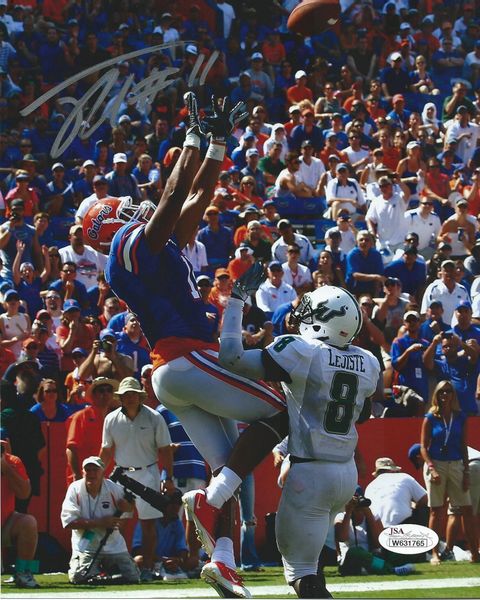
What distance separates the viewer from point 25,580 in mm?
8891

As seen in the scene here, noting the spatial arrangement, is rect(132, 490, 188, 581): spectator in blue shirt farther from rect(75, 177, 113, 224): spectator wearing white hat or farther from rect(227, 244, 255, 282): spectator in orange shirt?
rect(75, 177, 113, 224): spectator wearing white hat

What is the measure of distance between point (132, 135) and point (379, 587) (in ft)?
32.4

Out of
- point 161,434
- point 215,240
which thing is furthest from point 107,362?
point 215,240

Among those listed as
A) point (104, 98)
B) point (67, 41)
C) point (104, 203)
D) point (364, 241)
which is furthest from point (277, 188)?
point (104, 203)

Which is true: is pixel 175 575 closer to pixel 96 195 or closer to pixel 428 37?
pixel 96 195

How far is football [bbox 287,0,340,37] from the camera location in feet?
35.4

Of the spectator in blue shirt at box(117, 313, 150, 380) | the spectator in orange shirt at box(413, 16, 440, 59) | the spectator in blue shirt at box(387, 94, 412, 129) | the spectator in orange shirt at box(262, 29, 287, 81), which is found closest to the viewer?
the spectator in blue shirt at box(117, 313, 150, 380)

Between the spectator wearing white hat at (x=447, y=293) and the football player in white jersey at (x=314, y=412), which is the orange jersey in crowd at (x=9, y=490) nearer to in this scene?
the football player in white jersey at (x=314, y=412)

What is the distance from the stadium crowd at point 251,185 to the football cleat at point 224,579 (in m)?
1.86

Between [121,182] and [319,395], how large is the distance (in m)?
8.87

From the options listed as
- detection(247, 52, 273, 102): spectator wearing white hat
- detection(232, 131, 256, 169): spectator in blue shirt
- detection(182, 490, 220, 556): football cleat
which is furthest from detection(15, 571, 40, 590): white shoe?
detection(247, 52, 273, 102): spectator wearing white hat

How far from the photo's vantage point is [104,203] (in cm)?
659
